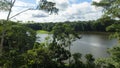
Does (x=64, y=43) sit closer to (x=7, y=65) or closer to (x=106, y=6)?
(x=7, y=65)

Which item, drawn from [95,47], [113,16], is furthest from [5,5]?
[95,47]

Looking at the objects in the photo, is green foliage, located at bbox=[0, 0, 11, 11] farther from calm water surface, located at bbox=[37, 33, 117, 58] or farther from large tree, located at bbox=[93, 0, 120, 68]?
calm water surface, located at bbox=[37, 33, 117, 58]

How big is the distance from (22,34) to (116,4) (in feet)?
63.2

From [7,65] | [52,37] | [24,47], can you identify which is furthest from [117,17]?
[24,47]

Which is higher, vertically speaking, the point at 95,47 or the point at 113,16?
the point at 113,16

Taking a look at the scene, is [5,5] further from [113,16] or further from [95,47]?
[95,47]

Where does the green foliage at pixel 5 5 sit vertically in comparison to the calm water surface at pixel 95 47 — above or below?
above

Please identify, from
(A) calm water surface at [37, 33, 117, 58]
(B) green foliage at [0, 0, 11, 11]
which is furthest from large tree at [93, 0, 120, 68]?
(A) calm water surface at [37, 33, 117, 58]

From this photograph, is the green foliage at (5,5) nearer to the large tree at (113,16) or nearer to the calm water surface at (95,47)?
the large tree at (113,16)

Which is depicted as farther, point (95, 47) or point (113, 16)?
point (95, 47)

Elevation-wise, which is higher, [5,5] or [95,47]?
[5,5]

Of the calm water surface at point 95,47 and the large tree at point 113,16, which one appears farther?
the calm water surface at point 95,47

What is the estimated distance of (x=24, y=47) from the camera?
30.4m

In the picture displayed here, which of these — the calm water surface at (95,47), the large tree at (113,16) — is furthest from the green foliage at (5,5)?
the calm water surface at (95,47)
